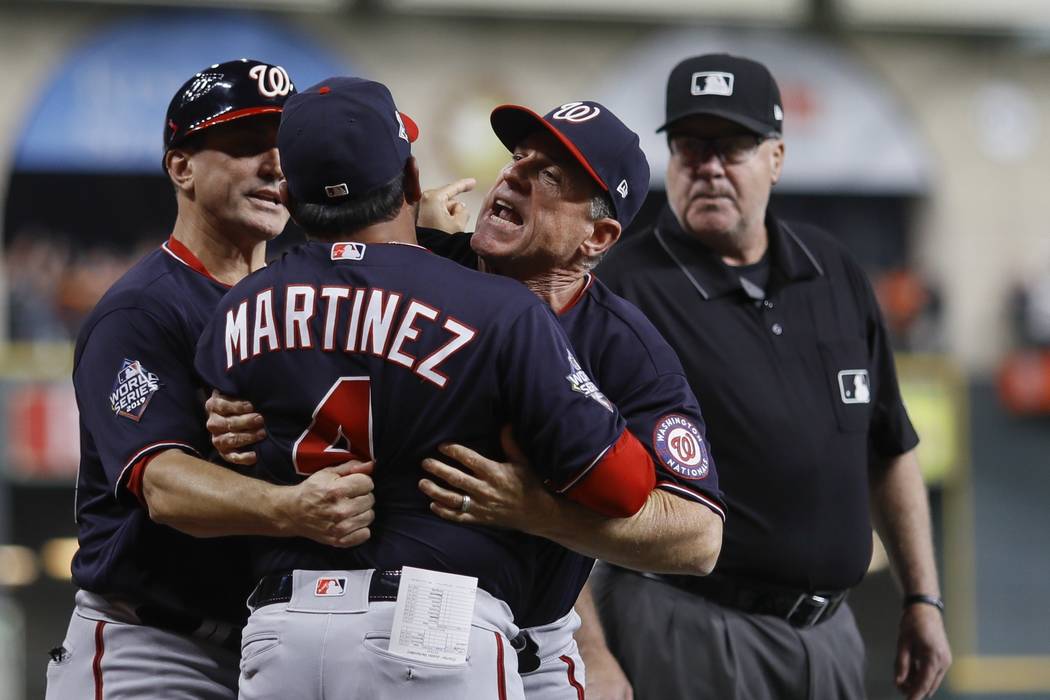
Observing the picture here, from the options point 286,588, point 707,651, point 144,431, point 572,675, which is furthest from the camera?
point 707,651

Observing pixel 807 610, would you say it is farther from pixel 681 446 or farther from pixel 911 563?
pixel 681 446

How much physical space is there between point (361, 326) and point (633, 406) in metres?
0.52

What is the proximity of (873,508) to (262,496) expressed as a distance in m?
1.82

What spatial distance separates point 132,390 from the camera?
2.57 m

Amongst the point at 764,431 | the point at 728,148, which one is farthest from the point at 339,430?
the point at 728,148

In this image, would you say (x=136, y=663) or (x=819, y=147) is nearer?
(x=136, y=663)

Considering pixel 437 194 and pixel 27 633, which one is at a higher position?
pixel 437 194

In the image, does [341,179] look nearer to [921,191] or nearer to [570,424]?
[570,424]

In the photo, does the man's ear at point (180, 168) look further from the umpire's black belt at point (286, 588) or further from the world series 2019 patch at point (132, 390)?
the umpire's black belt at point (286, 588)

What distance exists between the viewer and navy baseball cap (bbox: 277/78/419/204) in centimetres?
229

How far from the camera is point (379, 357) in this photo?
220 cm

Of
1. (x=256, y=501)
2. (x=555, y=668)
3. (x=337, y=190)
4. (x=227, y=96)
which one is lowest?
(x=555, y=668)

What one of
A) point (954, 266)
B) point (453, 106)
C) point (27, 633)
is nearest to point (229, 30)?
point (453, 106)

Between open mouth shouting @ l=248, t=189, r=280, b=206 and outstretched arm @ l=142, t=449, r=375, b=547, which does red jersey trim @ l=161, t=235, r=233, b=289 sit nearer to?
open mouth shouting @ l=248, t=189, r=280, b=206
